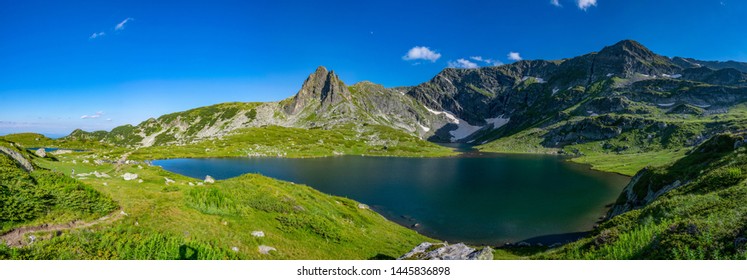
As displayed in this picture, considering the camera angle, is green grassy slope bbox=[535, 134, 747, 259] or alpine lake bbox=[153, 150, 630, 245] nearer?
green grassy slope bbox=[535, 134, 747, 259]

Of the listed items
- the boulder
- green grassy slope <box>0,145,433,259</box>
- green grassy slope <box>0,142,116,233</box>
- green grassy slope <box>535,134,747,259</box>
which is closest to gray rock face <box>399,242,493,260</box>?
green grassy slope <box>535,134,747,259</box>

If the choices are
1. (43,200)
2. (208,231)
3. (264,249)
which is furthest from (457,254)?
(43,200)

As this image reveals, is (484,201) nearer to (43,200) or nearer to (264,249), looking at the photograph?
(264,249)

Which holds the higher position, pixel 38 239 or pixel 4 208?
pixel 4 208

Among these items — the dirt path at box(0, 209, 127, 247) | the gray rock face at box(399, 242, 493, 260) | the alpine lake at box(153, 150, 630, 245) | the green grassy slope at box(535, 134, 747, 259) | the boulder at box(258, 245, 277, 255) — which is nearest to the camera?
the green grassy slope at box(535, 134, 747, 259)

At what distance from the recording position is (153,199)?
25297 mm

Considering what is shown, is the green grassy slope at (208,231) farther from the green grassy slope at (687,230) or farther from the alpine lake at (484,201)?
the alpine lake at (484,201)

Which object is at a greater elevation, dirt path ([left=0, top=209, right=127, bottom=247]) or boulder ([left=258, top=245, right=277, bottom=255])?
dirt path ([left=0, top=209, right=127, bottom=247])

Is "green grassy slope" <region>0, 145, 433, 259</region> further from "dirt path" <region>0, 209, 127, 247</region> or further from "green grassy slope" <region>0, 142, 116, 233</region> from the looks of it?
"green grassy slope" <region>0, 142, 116, 233</region>

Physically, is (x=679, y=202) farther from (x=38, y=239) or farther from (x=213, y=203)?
(x=38, y=239)
